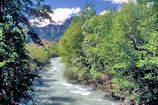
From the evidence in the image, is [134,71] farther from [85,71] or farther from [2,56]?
[85,71]

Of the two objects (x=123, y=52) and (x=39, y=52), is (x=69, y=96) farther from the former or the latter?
(x=39, y=52)

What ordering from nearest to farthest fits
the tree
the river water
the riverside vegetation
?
1. the tree
2. the riverside vegetation
3. the river water

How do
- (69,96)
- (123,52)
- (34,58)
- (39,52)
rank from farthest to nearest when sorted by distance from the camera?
(39,52)
(69,96)
(123,52)
(34,58)

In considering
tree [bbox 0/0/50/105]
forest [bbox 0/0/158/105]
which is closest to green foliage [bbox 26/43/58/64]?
forest [bbox 0/0/158/105]

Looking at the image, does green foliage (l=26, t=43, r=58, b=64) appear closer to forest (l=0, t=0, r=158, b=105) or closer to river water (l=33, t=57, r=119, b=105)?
forest (l=0, t=0, r=158, b=105)

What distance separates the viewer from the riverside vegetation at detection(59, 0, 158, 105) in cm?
1809

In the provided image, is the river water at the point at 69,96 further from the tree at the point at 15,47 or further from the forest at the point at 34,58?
the tree at the point at 15,47

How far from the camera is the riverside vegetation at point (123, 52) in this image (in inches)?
712

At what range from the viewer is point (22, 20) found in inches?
536

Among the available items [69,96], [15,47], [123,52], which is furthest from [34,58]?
[69,96]

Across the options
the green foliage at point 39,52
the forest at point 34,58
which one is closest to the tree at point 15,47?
the forest at point 34,58

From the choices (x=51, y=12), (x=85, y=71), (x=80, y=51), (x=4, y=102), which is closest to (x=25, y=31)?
(x=51, y=12)

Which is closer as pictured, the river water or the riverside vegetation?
the riverside vegetation

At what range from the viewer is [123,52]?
20.2m
